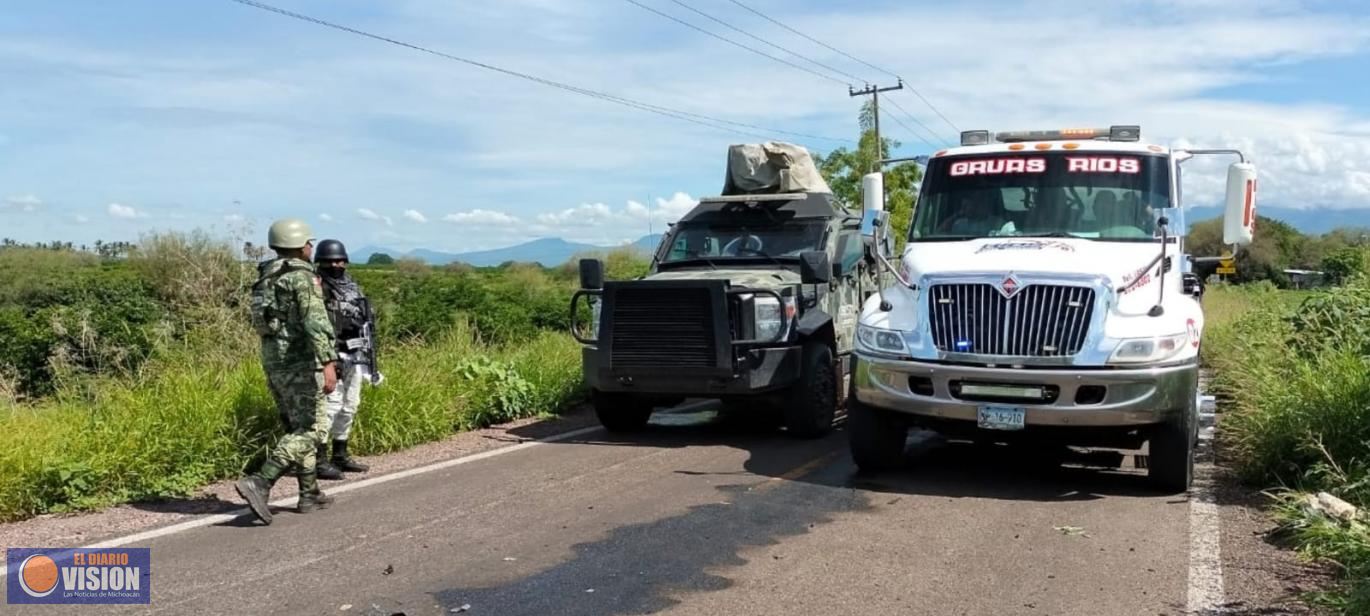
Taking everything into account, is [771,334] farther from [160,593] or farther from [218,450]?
[160,593]

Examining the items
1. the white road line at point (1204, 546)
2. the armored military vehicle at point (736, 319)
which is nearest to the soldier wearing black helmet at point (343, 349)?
the armored military vehicle at point (736, 319)

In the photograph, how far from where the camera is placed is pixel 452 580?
5.07 metres

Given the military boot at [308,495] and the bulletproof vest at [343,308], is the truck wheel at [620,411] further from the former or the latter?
the military boot at [308,495]

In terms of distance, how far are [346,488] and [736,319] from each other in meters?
3.37

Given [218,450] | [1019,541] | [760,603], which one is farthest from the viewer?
[218,450]

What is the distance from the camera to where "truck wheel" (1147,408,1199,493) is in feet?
21.6

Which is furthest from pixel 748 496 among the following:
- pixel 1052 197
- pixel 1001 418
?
pixel 1052 197

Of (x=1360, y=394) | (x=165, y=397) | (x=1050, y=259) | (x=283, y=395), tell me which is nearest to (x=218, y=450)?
(x=165, y=397)

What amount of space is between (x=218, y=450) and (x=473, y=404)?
9.19 ft

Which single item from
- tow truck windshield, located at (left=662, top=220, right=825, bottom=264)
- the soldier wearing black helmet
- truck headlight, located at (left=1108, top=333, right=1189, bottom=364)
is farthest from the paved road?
tow truck windshield, located at (left=662, top=220, right=825, bottom=264)

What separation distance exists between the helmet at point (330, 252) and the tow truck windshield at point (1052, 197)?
4.31m

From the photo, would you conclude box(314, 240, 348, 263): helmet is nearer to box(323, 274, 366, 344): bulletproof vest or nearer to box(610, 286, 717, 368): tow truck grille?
box(323, 274, 366, 344): bulletproof vest

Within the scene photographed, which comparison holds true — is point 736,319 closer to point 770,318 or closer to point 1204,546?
point 770,318

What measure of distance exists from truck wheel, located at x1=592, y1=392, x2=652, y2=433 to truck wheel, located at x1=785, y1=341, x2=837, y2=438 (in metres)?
1.38
